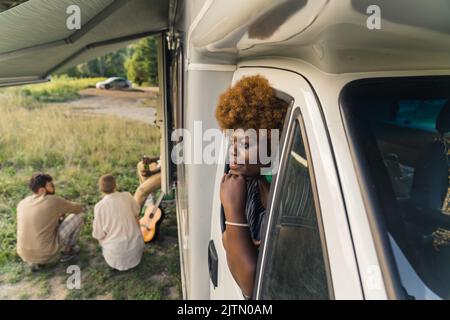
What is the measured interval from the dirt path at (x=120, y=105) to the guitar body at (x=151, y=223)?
6.89m

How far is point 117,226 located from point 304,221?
3.14 m

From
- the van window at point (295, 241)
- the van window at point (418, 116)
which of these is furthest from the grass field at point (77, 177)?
the van window at point (418, 116)

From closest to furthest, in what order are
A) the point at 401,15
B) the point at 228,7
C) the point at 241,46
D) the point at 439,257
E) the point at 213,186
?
the point at 401,15 < the point at 439,257 < the point at 228,7 < the point at 241,46 < the point at 213,186

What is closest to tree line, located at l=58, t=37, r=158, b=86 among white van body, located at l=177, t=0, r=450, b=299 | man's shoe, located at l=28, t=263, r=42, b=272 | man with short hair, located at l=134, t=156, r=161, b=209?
man with short hair, located at l=134, t=156, r=161, b=209

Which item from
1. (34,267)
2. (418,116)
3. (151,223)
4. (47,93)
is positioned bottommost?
(34,267)

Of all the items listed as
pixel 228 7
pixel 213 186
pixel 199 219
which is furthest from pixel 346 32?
pixel 199 219

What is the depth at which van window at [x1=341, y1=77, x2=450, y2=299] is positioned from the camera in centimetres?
85

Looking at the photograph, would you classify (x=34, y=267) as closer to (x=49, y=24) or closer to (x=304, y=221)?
(x=49, y=24)

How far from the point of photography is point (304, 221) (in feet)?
3.47

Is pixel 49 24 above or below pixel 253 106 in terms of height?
above

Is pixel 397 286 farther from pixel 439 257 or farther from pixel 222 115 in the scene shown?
pixel 222 115

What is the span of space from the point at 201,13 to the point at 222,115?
435 mm

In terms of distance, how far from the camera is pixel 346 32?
80 cm

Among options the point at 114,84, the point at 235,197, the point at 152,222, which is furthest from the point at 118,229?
the point at 114,84
